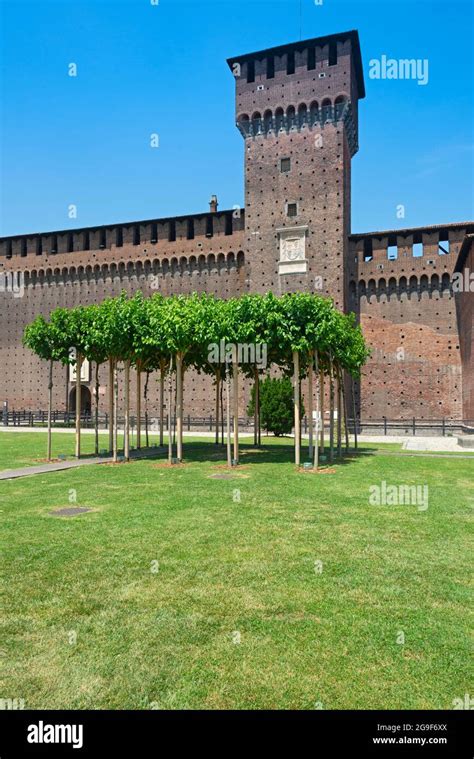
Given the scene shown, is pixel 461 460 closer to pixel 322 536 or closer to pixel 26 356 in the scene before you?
pixel 322 536

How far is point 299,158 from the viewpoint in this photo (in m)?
39.1

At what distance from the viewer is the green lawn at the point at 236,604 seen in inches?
144

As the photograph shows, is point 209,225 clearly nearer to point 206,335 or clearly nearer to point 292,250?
point 292,250

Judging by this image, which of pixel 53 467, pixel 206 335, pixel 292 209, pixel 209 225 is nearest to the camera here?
pixel 53 467

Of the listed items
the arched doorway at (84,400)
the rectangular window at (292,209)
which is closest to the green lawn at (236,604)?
the rectangular window at (292,209)

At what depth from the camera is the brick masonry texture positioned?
123ft

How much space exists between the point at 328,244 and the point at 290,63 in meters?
13.1

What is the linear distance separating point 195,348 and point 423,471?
863 cm

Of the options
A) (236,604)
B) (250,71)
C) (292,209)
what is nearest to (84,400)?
(292,209)

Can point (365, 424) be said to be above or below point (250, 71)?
below

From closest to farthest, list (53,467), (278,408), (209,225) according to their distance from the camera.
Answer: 1. (53,467)
2. (278,408)
3. (209,225)

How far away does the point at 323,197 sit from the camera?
125ft

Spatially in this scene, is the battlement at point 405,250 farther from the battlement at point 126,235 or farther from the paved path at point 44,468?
the paved path at point 44,468
